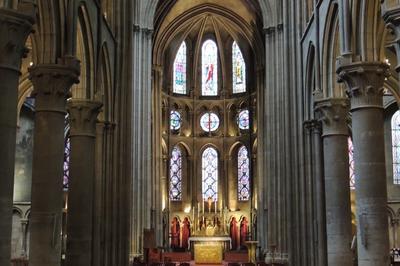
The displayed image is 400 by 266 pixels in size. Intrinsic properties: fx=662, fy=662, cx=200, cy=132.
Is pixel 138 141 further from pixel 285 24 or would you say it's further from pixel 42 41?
pixel 42 41

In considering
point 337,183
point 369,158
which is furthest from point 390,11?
point 337,183

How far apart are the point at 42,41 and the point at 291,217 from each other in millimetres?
15926

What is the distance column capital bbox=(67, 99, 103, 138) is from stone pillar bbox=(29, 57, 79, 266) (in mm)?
3753

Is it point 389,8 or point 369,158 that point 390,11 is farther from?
point 369,158

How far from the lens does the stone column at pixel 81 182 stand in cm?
2047

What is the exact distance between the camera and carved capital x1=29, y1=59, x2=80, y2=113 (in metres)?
16.7

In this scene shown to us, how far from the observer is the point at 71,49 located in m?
17.6

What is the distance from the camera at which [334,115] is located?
849 inches

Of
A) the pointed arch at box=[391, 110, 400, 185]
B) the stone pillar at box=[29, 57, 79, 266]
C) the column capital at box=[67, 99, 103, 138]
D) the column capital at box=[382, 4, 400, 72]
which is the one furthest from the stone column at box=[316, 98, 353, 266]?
the pointed arch at box=[391, 110, 400, 185]

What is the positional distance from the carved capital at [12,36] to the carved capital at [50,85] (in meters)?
3.73

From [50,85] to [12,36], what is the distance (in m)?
3.99

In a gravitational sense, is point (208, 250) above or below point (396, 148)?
below

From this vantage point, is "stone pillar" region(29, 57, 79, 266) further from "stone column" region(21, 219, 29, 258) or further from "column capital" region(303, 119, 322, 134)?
"stone column" region(21, 219, 29, 258)

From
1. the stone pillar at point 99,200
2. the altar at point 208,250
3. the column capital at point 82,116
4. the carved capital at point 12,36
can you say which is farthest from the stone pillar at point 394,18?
the altar at point 208,250
